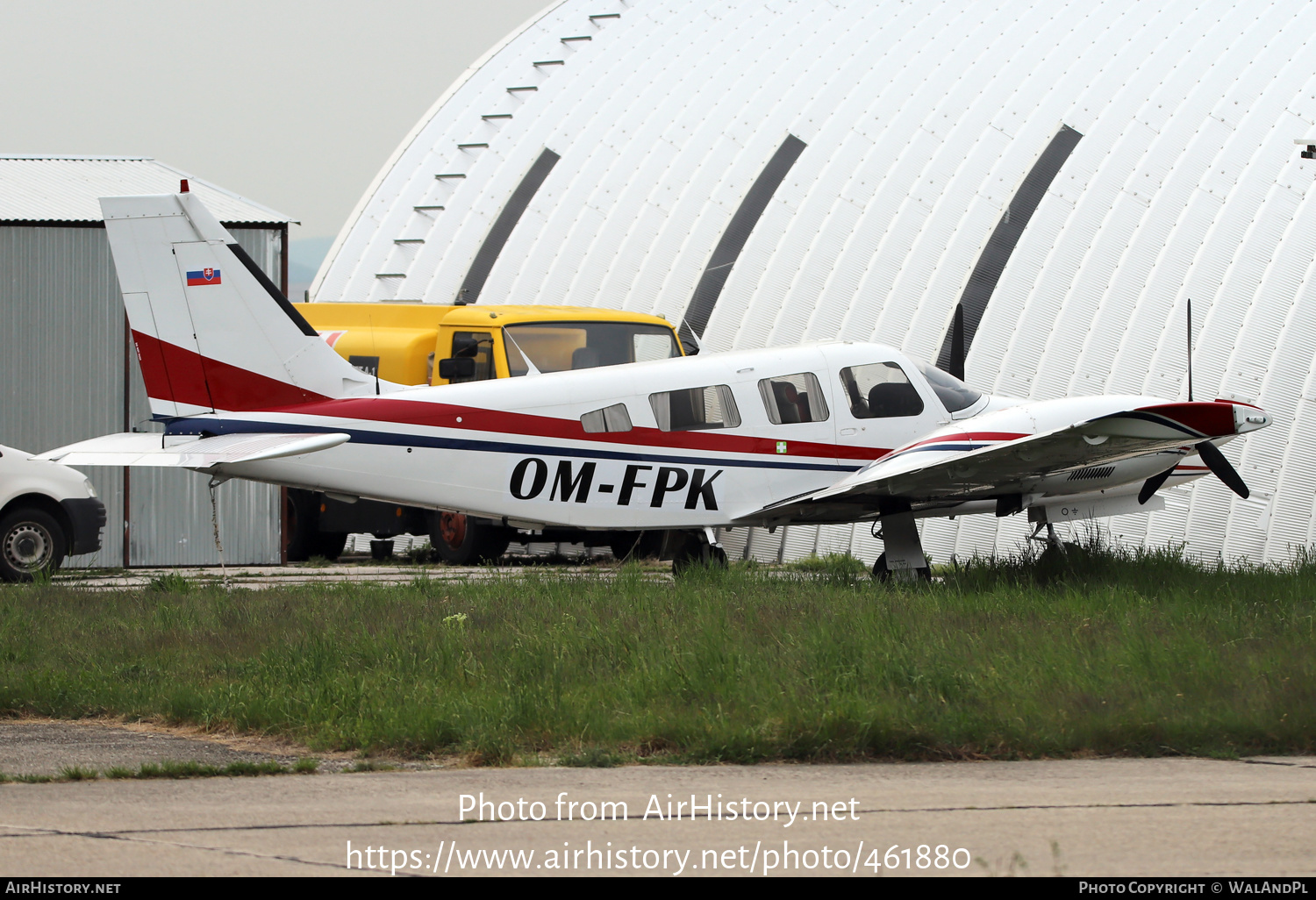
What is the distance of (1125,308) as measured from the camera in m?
21.0

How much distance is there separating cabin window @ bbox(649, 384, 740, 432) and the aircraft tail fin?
10.2ft

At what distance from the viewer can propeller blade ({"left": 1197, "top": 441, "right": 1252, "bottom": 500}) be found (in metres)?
14.1

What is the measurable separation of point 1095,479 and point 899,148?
41.7 ft

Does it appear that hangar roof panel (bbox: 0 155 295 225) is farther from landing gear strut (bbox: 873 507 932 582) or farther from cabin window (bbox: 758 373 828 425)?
landing gear strut (bbox: 873 507 932 582)

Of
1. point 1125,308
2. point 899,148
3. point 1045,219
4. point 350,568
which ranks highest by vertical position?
point 899,148

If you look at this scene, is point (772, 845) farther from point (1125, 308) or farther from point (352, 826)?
point (1125, 308)

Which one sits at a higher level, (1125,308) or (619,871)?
(1125,308)

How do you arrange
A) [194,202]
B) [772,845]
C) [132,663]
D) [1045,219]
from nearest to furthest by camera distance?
[772,845] → [132,663] → [194,202] → [1045,219]

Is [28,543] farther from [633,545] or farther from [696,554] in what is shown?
[696,554]

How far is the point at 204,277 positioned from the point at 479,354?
530 centimetres

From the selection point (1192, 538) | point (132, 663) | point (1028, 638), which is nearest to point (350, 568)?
point (132, 663)

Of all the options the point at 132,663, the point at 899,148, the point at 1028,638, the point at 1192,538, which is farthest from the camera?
the point at 899,148

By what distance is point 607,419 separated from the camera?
45.9 ft

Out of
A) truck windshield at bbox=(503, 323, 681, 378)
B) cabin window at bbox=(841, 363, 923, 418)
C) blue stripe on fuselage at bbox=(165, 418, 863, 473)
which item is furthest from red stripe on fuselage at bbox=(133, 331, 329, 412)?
cabin window at bbox=(841, 363, 923, 418)
